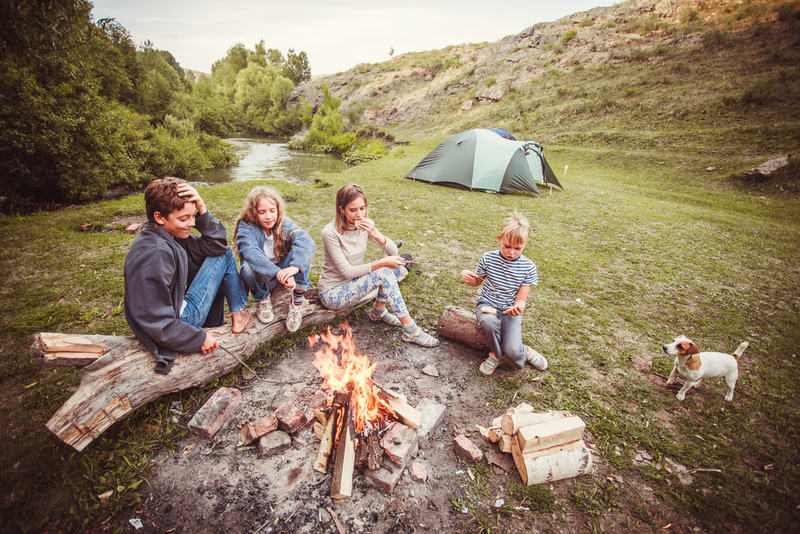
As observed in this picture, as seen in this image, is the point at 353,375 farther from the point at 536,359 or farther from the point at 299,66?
the point at 299,66

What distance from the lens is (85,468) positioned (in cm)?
218

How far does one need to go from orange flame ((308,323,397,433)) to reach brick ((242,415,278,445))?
0.58m

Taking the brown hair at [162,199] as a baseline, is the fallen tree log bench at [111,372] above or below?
below

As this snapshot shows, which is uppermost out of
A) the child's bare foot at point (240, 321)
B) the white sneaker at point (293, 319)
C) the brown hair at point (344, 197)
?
the brown hair at point (344, 197)

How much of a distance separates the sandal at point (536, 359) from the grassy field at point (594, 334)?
0.11 metres

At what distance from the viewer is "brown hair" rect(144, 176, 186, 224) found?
247 cm

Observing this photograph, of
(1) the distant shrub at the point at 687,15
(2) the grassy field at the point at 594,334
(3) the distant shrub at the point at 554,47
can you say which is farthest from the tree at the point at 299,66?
(2) the grassy field at the point at 594,334

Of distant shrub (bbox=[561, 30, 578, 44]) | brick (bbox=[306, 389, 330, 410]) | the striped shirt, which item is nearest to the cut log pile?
the striped shirt

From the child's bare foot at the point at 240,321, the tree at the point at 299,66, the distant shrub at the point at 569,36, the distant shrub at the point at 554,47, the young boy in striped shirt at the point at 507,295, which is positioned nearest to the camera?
the child's bare foot at the point at 240,321

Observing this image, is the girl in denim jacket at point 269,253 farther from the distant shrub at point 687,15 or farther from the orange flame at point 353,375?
the distant shrub at point 687,15

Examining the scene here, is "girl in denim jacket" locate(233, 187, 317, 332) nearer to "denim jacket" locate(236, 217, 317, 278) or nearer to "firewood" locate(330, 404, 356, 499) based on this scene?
"denim jacket" locate(236, 217, 317, 278)

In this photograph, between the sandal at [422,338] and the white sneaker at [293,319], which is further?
the sandal at [422,338]

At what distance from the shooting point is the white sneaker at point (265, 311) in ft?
10.6

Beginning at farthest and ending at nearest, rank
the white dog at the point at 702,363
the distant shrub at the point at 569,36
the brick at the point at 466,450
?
the distant shrub at the point at 569,36 → the white dog at the point at 702,363 → the brick at the point at 466,450
